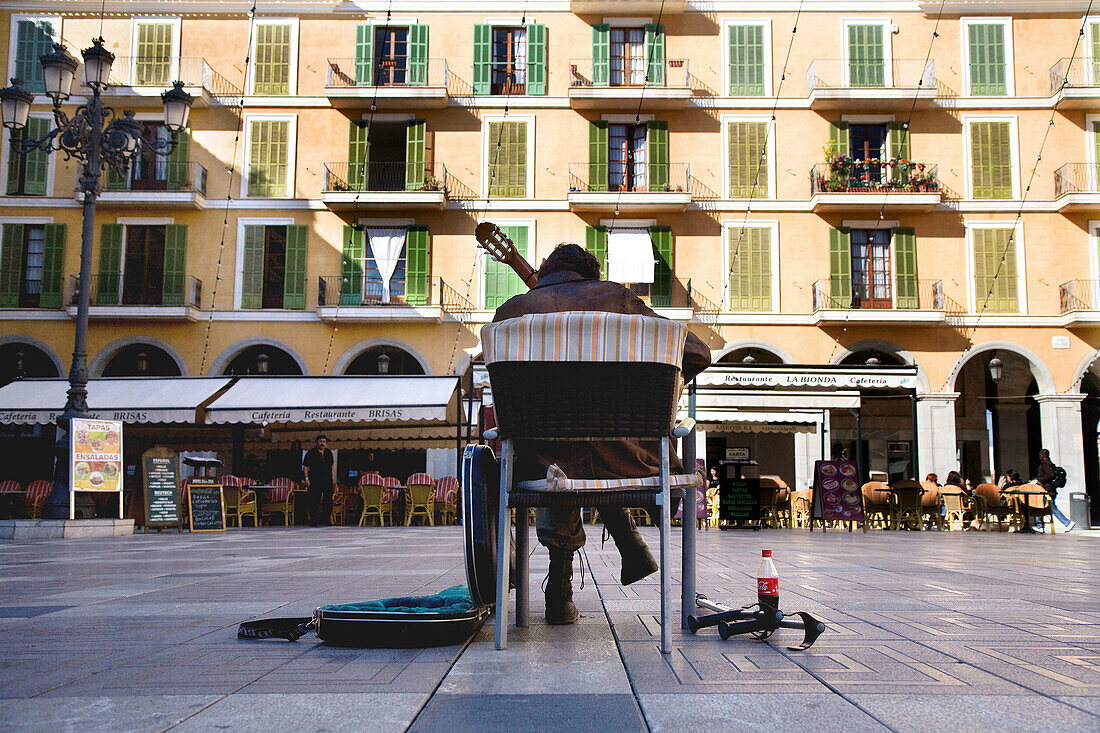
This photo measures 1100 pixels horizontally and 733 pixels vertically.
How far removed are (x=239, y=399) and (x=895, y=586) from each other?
44.9 feet

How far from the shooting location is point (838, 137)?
2153cm

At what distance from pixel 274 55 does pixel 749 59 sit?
1095cm

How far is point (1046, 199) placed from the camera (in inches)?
836

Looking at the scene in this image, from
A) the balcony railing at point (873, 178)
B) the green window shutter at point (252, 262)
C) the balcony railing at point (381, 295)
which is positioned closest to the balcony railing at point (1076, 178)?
the balcony railing at point (873, 178)

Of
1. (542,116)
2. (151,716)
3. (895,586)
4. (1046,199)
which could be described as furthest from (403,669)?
(1046,199)

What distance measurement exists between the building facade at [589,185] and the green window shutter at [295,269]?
0.05m

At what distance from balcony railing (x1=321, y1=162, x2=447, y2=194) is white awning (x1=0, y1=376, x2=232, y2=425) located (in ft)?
18.7

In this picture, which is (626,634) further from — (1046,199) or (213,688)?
(1046,199)

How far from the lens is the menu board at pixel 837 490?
13969 mm

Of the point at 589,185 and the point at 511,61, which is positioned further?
the point at 511,61

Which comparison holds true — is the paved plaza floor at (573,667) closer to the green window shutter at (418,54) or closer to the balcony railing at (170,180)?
the balcony railing at (170,180)

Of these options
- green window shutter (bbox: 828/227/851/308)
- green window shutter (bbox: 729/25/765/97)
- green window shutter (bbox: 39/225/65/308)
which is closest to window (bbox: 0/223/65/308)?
green window shutter (bbox: 39/225/65/308)

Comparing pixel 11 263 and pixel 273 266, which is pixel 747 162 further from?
pixel 11 263

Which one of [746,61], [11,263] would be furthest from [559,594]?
[11,263]
